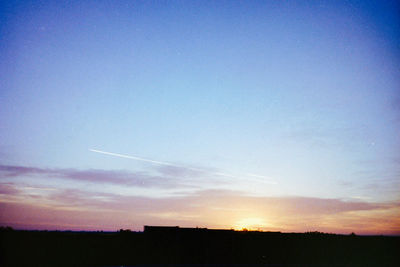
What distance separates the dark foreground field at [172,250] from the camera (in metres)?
39.9

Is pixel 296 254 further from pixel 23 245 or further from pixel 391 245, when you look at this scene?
pixel 23 245

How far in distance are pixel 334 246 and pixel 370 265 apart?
499 inches

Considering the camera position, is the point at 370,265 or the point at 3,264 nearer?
the point at 3,264

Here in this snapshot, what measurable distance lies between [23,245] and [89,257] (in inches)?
349

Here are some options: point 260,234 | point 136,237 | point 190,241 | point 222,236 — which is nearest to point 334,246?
point 260,234

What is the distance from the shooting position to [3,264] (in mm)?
34156

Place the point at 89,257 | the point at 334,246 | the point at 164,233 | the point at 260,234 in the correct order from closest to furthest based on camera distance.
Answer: the point at 89,257, the point at 164,233, the point at 260,234, the point at 334,246

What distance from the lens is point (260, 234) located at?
5016 cm

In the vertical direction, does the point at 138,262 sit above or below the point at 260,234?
below

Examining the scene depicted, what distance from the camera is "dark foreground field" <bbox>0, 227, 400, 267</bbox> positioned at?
1571 inches

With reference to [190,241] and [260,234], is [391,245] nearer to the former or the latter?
[260,234]

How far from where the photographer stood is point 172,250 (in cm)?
4344

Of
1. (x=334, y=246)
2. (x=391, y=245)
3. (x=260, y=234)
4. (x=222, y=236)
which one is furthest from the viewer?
(x=391, y=245)

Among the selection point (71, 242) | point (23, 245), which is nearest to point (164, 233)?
point (71, 242)
